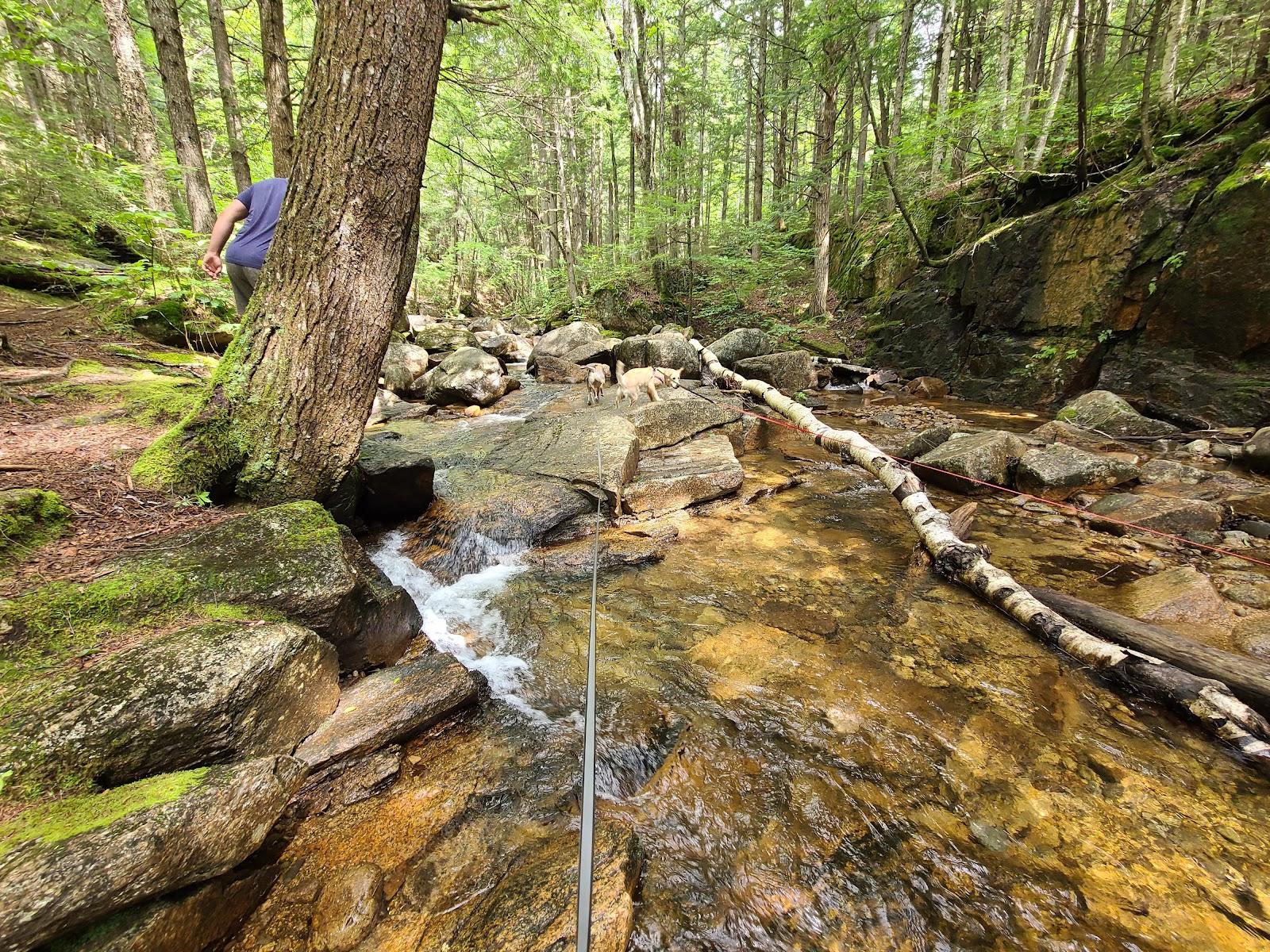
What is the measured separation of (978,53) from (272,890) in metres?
27.0

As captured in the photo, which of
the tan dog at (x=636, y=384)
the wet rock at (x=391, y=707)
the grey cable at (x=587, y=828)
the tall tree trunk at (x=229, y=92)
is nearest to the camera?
the grey cable at (x=587, y=828)

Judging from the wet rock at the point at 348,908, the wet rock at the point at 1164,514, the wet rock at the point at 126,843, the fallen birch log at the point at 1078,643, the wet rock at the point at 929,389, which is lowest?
the wet rock at the point at 348,908

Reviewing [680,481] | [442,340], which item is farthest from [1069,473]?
[442,340]

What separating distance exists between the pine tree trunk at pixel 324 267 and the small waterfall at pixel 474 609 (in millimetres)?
1104

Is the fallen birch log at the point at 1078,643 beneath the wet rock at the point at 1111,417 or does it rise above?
beneath

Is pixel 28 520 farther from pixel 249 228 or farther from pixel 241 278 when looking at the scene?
pixel 249 228

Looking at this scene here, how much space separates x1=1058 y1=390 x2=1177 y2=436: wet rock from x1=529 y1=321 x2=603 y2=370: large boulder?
10.3 m

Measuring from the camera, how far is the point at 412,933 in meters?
1.71

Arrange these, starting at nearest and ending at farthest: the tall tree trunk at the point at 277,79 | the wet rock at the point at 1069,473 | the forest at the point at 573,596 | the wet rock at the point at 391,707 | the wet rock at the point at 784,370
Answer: the forest at the point at 573,596, the wet rock at the point at 391,707, the wet rock at the point at 1069,473, the tall tree trunk at the point at 277,79, the wet rock at the point at 784,370

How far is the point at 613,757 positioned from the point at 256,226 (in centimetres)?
534

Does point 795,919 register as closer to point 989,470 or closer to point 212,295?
point 989,470

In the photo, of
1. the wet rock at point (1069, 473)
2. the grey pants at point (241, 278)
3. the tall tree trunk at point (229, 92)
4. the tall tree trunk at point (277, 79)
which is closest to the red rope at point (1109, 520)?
the wet rock at point (1069, 473)

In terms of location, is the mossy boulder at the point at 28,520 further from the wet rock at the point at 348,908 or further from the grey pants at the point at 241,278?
the grey pants at the point at 241,278

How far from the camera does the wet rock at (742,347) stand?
1250cm
